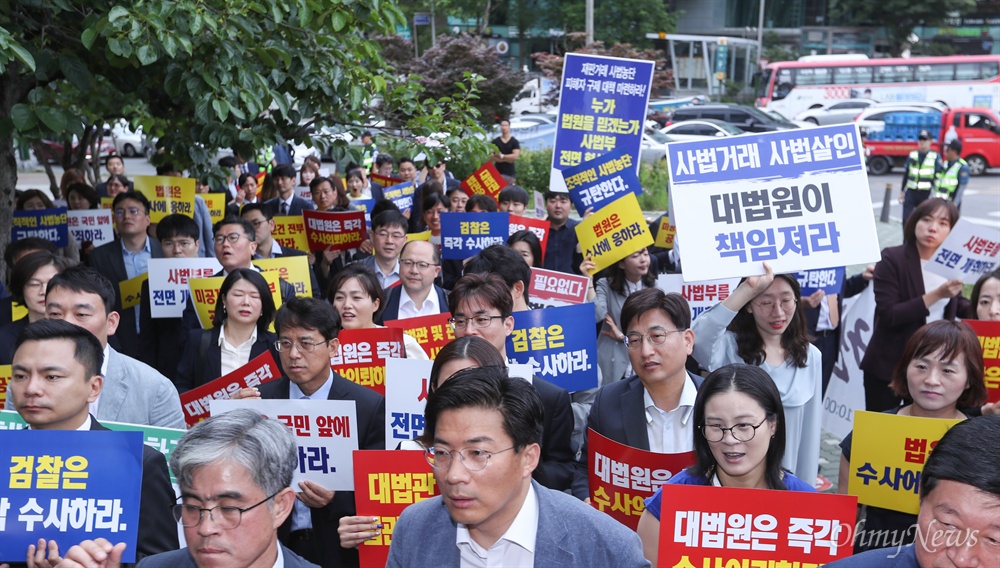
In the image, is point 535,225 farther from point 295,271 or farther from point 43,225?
point 43,225

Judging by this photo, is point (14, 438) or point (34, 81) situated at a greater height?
point (34, 81)

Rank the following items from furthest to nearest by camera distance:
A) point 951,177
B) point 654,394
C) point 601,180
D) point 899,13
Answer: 1. point 899,13
2. point 951,177
3. point 601,180
4. point 654,394

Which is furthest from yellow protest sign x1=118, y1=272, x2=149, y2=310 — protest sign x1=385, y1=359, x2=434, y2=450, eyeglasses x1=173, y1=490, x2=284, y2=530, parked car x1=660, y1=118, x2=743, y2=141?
parked car x1=660, y1=118, x2=743, y2=141

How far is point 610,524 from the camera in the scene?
2.67m

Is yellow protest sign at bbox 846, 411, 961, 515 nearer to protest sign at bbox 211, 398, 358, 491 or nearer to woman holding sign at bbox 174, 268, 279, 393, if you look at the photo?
protest sign at bbox 211, 398, 358, 491

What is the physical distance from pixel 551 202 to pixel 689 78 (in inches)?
1644

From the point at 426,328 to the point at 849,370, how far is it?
317 centimetres

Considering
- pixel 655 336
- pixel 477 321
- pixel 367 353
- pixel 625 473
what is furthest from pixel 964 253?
pixel 367 353

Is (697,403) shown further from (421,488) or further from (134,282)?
(134,282)

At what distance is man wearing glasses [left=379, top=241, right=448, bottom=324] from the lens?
6086 millimetres

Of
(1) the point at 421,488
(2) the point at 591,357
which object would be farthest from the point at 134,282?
(1) the point at 421,488

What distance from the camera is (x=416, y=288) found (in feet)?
20.1

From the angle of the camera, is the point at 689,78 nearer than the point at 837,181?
No

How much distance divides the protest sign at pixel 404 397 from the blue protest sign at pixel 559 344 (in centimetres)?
114
